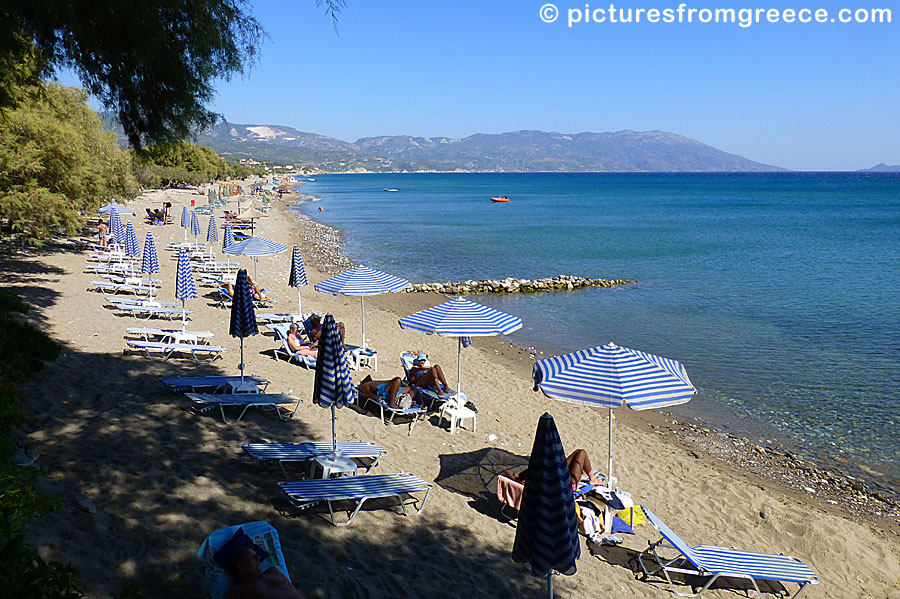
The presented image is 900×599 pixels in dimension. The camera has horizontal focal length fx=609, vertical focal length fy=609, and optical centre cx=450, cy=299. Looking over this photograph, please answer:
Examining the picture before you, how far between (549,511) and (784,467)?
7.00 m

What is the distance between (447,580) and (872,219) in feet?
249

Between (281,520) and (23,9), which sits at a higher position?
(23,9)

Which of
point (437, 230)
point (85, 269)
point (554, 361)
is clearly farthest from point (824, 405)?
point (437, 230)

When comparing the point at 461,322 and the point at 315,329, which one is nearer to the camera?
the point at 461,322

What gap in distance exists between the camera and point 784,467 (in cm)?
966

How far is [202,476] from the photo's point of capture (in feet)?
20.7

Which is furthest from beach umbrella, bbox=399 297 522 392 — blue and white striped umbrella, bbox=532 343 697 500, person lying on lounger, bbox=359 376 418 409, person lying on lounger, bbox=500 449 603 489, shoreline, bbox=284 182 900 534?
shoreline, bbox=284 182 900 534

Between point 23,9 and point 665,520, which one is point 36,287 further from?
point 665,520

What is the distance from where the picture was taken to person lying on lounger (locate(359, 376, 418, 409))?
9.62 m

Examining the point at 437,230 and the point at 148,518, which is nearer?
the point at 148,518

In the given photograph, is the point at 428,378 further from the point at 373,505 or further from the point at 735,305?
the point at 735,305

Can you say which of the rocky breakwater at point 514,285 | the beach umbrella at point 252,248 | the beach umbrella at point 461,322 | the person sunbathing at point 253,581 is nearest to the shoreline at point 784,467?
the beach umbrella at point 461,322

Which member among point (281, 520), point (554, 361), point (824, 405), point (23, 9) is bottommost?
point (824, 405)

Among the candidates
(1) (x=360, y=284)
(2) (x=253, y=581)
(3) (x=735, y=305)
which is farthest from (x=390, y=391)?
(3) (x=735, y=305)
